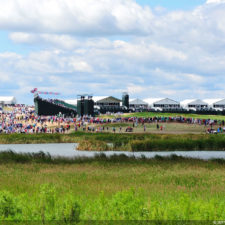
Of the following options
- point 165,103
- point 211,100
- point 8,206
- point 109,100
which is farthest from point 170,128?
point 8,206

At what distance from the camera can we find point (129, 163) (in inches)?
1465

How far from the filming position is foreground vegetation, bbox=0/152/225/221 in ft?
48.7

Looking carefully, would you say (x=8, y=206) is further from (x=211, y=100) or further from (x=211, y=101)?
(x=211, y=100)

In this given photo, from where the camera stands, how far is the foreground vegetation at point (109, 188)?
14.8 metres

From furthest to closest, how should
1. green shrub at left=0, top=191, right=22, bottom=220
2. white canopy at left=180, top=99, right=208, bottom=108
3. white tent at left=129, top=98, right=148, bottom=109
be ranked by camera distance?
1. white tent at left=129, top=98, right=148, bottom=109
2. white canopy at left=180, top=99, right=208, bottom=108
3. green shrub at left=0, top=191, right=22, bottom=220

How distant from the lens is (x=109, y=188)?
24.0m

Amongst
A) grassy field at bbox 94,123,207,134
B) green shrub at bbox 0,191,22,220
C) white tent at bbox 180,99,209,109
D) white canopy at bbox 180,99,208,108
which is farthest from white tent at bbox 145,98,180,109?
green shrub at bbox 0,191,22,220

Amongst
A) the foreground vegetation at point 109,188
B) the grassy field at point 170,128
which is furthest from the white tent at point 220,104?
the foreground vegetation at point 109,188

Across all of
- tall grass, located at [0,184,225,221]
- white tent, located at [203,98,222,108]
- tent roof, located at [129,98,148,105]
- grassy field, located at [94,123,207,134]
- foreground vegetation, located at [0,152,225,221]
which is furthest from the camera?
tent roof, located at [129,98,148,105]

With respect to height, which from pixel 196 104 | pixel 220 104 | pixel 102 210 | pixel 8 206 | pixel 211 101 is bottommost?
pixel 102 210

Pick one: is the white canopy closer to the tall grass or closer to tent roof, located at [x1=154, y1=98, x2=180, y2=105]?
tent roof, located at [x1=154, y1=98, x2=180, y2=105]

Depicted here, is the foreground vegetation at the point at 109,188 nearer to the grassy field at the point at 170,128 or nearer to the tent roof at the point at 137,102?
the grassy field at the point at 170,128

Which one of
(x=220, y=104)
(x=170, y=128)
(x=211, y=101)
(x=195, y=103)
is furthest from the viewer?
(x=211, y=101)

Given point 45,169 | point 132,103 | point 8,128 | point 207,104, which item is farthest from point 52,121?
point 45,169
